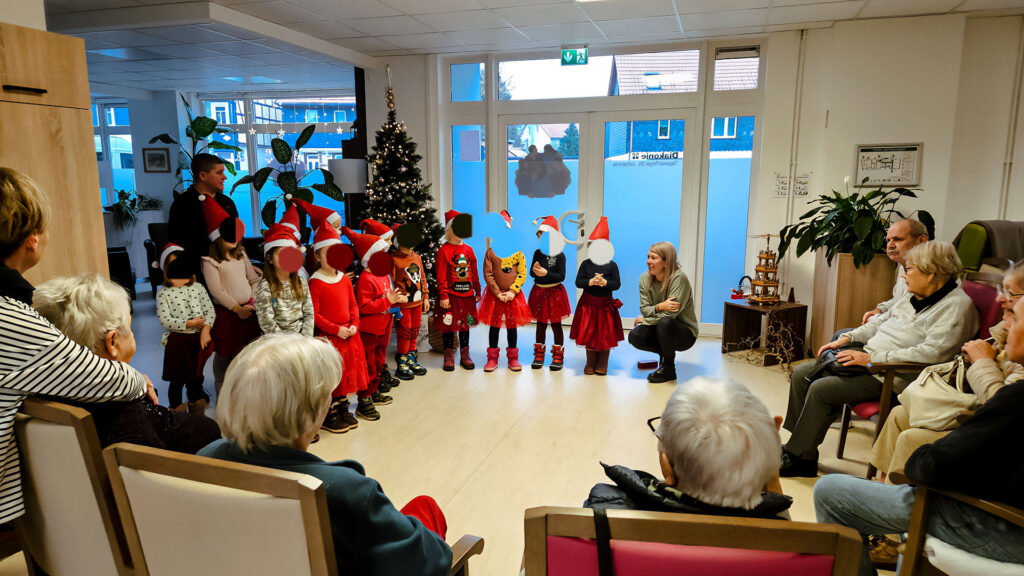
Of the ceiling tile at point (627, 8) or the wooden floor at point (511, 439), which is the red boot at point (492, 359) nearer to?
the wooden floor at point (511, 439)

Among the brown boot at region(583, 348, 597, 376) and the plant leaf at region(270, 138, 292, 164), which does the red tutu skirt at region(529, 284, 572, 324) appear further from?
the plant leaf at region(270, 138, 292, 164)

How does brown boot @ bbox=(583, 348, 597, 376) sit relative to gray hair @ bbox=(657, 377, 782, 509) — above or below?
below

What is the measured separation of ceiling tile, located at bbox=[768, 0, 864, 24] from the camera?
4.55 meters

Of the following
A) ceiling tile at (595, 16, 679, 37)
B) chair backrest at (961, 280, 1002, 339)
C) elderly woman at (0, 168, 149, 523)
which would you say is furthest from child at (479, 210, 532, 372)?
elderly woman at (0, 168, 149, 523)

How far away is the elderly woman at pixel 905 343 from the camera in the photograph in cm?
281

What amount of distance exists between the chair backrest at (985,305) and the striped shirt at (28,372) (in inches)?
140

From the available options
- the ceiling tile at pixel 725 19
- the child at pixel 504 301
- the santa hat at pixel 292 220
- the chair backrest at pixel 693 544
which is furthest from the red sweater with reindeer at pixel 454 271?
the chair backrest at pixel 693 544

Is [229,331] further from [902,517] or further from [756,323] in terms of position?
[756,323]

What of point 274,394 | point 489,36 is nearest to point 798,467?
point 274,394

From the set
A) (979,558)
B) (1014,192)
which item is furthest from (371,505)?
(1014,192)

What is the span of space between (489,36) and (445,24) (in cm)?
57

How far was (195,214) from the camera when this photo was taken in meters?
3.91

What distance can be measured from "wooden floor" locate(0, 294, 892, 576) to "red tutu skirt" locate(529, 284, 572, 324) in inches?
17.8

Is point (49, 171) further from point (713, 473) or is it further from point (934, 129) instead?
point (934, 129)
